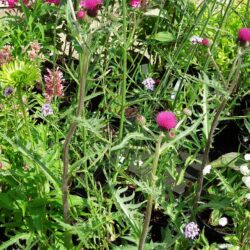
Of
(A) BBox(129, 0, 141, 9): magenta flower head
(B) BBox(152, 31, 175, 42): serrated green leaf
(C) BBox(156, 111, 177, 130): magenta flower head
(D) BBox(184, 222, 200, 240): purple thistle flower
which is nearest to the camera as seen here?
(C) BBox(156, 111, 177, 130): magenta flower head

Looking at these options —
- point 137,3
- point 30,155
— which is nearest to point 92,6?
point 30,155

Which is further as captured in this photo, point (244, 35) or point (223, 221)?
point (223, 221)

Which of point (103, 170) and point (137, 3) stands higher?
point (137, 3)

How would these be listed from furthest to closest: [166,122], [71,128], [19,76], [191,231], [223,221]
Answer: [223,221]
[191,231]
[19,76]
[71,128]
[166,122]

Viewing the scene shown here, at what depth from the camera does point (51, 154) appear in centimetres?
186

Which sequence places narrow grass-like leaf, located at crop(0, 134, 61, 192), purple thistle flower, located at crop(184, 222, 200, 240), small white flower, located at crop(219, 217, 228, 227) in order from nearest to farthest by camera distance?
1. narrow grass-like leaf, located at crop(0, 134, 61, 192)
2. purple thistle flower, located at crop(184, 222, 200, 240)
3. small white flower, located at crop(219, 217, 228, 227)

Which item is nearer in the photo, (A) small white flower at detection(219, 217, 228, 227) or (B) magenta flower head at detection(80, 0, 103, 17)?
(B) magenta flower head at detection(80, 0, 103, 17)

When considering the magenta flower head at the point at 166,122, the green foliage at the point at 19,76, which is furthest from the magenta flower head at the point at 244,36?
the green foliage at the point at 19,76

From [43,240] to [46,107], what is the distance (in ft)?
A: 1.38

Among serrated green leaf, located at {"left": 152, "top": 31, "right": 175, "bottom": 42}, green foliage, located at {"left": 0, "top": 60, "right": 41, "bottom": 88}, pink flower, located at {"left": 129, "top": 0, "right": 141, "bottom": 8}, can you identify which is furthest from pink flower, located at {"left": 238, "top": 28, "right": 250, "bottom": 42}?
serrated green leaf, located at {"left": 152, "top": 31, "right": 175, "bottom": 42}

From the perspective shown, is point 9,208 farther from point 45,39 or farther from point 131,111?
point 45,39

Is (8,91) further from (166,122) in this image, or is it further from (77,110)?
(166,122)

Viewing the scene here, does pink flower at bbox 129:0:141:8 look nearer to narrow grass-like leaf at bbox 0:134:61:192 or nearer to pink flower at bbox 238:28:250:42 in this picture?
pink flower at bbox 238:28:250:42

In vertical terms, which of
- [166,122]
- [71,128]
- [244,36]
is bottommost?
[71,128]
